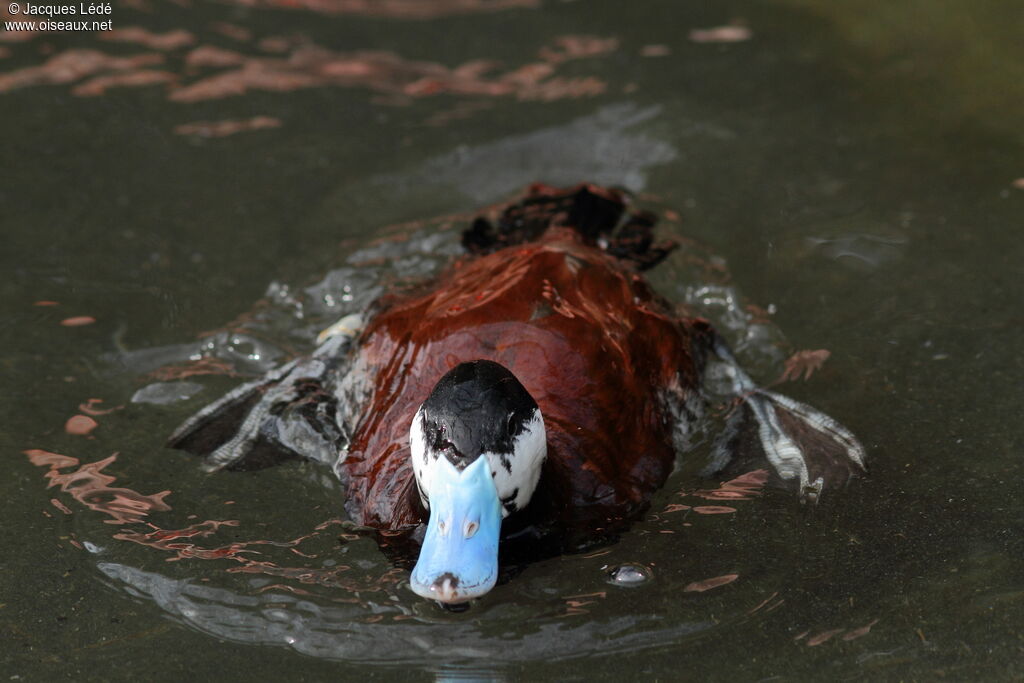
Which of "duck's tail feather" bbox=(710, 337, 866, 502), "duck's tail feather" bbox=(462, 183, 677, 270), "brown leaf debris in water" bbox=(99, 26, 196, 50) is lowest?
"duck's tail feather" bbox=(710, 337, 866, 502)

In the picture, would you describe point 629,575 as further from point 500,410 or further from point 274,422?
point 274,422

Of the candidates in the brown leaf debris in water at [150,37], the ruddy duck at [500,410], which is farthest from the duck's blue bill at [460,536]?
the brown leaf debris in water at [150,37]

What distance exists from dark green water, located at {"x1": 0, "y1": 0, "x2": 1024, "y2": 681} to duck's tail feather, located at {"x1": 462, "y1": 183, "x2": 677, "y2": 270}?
29 cm

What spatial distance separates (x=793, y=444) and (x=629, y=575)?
975mm

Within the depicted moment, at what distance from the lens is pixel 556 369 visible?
386 cm

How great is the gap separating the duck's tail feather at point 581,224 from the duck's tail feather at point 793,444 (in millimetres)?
930

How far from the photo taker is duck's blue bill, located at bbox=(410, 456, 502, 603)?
10.3 ft

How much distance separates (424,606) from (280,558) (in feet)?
1.70

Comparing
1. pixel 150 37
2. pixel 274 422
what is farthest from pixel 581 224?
pixel 150 37

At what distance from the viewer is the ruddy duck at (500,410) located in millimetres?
3332

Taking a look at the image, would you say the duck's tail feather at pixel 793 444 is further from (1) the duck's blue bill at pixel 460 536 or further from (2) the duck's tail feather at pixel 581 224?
(1) the duck's blue bill at pixel 460 536

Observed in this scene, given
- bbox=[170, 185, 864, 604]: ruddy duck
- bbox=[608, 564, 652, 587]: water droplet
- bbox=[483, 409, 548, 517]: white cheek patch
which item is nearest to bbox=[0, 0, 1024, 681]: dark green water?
bbox=[608, 564, 652, 587]: water droplet

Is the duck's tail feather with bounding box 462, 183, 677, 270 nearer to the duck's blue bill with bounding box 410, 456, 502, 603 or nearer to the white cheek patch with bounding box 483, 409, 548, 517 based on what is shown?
the white cheek patch with bounding box 483, 409, 548, 517

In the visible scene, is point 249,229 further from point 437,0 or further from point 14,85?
point 437,0
